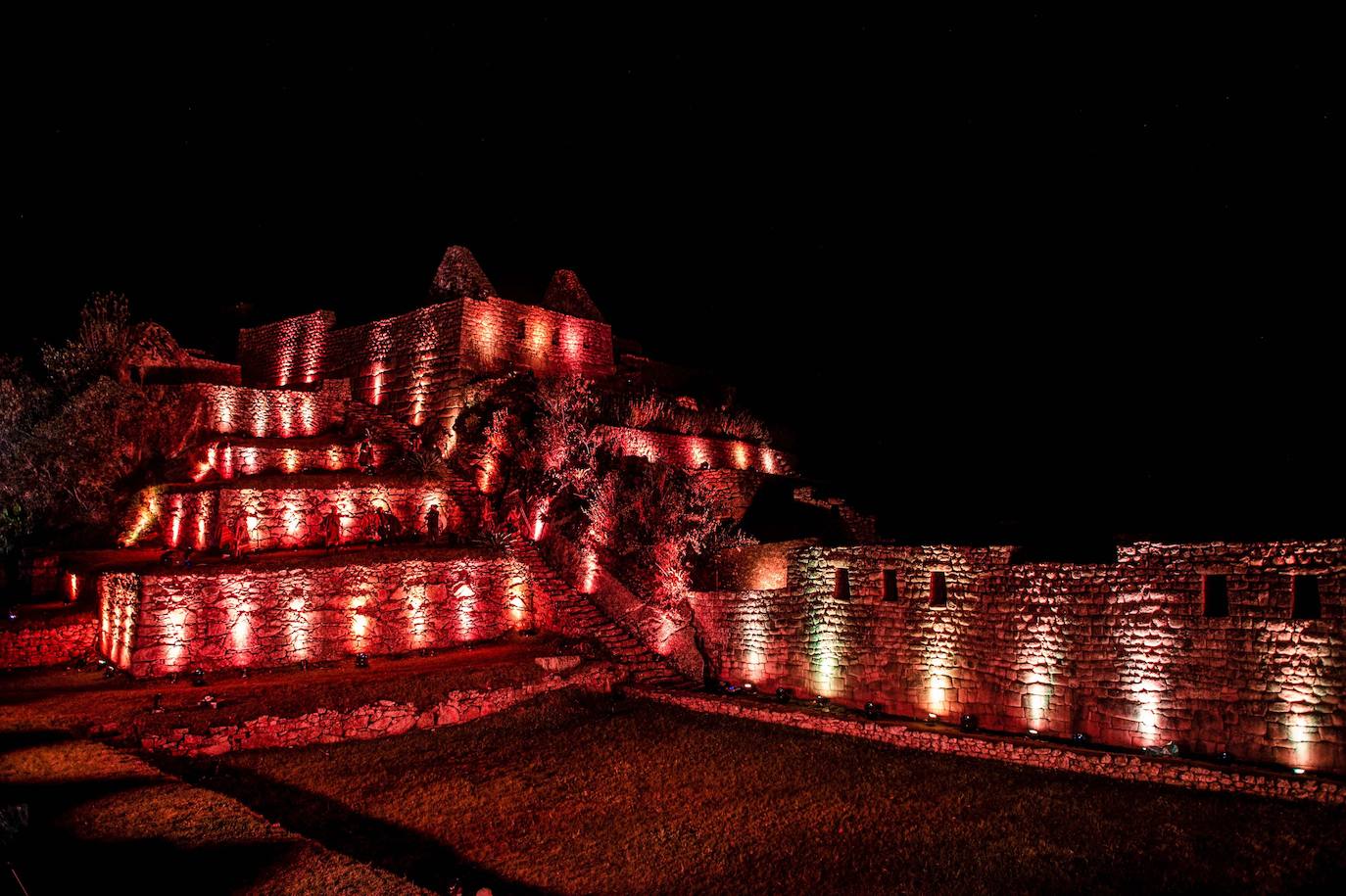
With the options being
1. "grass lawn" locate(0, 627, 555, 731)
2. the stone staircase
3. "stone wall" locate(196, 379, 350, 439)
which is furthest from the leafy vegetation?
the stone staircase

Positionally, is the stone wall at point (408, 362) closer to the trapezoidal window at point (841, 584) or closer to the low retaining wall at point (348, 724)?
the low retaining wall at point (348, 724)

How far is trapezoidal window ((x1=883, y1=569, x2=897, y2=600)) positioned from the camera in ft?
52.5

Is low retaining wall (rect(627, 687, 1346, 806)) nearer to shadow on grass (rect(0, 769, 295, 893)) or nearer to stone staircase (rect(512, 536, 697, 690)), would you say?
stone staircase (rect(512, 536, 697, 690))

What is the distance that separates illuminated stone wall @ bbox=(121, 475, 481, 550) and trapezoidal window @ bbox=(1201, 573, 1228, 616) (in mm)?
19245

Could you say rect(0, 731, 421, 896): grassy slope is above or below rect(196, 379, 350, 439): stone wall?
below

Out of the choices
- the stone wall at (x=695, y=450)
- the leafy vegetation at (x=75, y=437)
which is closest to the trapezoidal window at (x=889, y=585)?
the stone wall at (x=695, y=450)

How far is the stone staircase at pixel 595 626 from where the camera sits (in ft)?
62.3

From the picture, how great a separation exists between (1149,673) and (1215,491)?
1029 cm

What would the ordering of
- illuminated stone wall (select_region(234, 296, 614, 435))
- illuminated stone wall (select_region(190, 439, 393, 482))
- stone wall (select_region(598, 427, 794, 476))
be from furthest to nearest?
illuminated stone wall (select_region(234, 296, 614, 435)) < stone wall (select_region(598, 427, 794, 476)) < illuminated stone wall (select_region(190, 439, 393, 482))

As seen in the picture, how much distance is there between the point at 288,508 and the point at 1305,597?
22762 mm

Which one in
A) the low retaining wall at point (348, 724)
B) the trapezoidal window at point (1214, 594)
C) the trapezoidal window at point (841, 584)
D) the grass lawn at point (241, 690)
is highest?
the trapezoidal window at point (1214, 594)

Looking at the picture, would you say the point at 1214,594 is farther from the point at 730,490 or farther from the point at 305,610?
the point at 305,610

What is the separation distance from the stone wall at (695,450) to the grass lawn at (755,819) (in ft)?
47.2

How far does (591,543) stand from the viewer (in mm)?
23625
